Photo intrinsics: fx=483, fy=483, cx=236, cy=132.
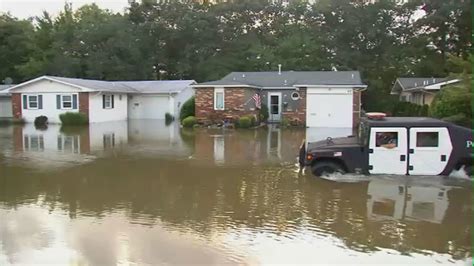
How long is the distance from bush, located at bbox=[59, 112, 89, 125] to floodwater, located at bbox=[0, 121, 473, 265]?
15.6 meters

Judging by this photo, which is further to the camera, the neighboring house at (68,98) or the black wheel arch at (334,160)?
the neighboring house at (68,98)

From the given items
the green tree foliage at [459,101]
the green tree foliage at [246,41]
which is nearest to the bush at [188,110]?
the green tree foliage at [246,41]

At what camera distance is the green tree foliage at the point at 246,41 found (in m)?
40.5

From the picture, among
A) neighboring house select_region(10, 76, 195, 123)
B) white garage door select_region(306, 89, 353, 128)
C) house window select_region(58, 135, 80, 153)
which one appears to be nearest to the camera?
house window select_region(58, 135, 80, 153)

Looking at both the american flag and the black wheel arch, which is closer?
the black wheel arch

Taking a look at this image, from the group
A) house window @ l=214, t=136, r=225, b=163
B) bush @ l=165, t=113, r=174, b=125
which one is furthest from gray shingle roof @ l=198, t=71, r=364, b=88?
house window @ l=214, t=136, r=225, b=163

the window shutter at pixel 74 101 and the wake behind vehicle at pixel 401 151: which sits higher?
the window shutter at pixel 74 101

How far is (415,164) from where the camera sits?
1077 cm

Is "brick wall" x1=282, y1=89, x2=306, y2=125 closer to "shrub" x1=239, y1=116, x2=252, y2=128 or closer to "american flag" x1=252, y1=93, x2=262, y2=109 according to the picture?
"american flag" x1=252, y1=93, x2=262, y2=109

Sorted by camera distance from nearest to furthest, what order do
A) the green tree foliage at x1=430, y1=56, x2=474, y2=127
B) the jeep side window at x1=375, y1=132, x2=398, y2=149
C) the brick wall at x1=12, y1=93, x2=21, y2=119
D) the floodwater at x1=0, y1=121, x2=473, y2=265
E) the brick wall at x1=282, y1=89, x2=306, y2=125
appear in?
the floodwater at x1=0, y1=121, x2=473, y2=265
the jeep side window at x1=375, y1=132, x2=398, y2=149
the green tree foliage at x1=430, y1=56, x2=474, y2=127
the brick wall at x1=282, y1=89, x2=306, y2=125
the brick wall at x1=12, y1=93, x2=21, y2=119

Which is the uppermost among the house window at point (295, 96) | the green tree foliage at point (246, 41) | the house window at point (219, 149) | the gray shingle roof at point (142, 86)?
the green tree foliage at point (246, 41)

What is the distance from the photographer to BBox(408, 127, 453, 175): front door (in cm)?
1048

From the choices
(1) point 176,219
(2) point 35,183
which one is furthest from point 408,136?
(2) point 35,183

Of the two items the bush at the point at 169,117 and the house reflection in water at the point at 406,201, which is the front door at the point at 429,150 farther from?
the bush at the point at 169,117
